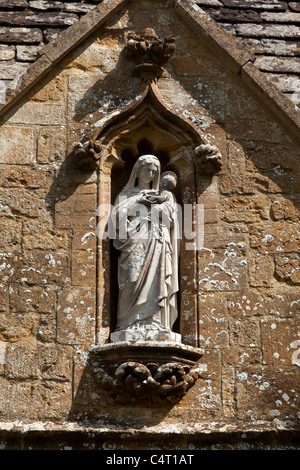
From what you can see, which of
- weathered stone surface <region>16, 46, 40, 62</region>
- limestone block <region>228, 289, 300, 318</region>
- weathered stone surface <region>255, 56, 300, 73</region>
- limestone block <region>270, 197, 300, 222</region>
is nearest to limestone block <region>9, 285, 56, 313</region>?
limestone block <region>228, 289, 300, 318</region>

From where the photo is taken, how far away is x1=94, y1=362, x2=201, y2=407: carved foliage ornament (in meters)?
7.80

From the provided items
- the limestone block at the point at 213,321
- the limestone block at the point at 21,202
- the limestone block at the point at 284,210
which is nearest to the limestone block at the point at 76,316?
the limestone block at the point at 21,202

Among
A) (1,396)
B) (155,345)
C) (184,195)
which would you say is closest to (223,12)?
(184,195)

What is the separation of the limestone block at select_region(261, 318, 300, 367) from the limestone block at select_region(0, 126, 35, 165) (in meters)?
2.23

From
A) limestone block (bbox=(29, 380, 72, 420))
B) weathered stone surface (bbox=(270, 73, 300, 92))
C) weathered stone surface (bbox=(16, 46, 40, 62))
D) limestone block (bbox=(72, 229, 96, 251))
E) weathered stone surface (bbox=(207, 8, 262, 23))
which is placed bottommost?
limestone block (bbox=(29, 380, 72, 420))

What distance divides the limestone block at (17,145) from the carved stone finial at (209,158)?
4.28ft

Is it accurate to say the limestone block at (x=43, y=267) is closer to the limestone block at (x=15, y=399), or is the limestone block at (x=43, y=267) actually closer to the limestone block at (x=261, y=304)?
the limestone block at (x=15, y=399)

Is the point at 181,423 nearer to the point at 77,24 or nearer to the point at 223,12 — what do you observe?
the point at 77,24

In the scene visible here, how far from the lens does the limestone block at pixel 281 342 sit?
26.6 feet

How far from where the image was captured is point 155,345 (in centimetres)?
787

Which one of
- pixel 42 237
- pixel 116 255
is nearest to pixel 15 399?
pixel 42 237

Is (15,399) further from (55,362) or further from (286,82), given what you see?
(286,82)

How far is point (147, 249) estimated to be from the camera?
326 inches

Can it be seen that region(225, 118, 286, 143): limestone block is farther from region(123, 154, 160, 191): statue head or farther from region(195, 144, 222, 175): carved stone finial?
region(123, 154, 160, 191): statue head
